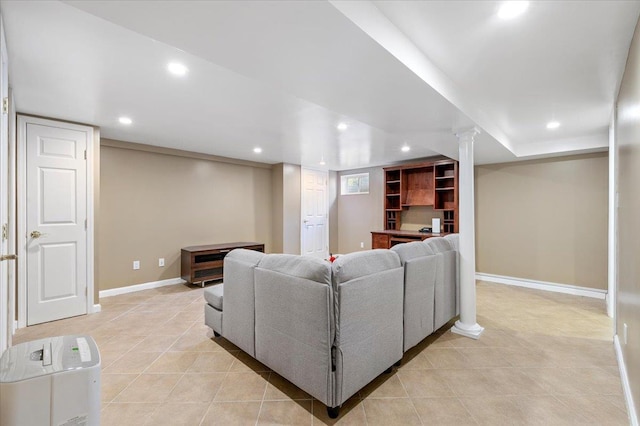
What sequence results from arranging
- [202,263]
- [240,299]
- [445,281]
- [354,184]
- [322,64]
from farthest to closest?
1. [354,184]
2. [202,263]
3. [445,281]
4. [240,299]
5. [322,64]

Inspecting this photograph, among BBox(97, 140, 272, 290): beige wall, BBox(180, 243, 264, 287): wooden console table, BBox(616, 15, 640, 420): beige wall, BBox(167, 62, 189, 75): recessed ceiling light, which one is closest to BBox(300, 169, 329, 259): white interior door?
BBox(97, 140, 272, 290): beige wall

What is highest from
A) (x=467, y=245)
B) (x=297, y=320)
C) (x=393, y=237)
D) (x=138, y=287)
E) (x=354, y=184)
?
(x=354, y=184)

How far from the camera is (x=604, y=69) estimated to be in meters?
2.12

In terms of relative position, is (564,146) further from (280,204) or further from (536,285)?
(280,204)

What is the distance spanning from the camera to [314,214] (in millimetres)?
6734

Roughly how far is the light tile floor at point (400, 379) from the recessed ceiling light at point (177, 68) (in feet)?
7.43

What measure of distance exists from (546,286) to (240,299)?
15.4 ft

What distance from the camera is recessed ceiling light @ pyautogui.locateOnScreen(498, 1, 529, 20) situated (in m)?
1.45

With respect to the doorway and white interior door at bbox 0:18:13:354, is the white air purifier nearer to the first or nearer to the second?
white interior door at bbox 0:18:13:354

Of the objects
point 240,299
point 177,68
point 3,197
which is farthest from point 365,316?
point 3,197

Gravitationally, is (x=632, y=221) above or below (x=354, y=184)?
below

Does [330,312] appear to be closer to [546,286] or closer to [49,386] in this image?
[49,386]

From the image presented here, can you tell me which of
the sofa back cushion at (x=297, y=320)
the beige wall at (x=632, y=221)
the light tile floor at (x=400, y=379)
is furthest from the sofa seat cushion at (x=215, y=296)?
the beige wall at (x=632, y=221)

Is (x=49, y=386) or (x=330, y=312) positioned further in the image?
(x=330, y=312)
